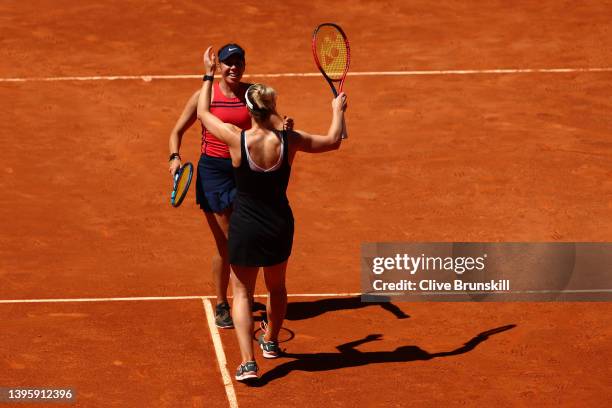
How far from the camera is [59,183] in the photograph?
14773 millimetres

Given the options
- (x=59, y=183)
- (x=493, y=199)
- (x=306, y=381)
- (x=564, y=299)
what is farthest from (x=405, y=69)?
(x=306, y=381)

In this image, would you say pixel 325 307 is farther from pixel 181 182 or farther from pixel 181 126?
pixel 181 126

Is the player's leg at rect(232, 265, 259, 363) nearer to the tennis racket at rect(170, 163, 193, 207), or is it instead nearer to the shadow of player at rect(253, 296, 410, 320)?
the tennis racket at rect(170, 163, 193, 207)

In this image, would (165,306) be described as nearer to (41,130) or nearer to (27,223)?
(27,223)

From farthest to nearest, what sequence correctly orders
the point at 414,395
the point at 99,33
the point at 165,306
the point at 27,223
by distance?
the point at 99,33 < the point at 27,223 < the point at 165,306 < the point at 414,395

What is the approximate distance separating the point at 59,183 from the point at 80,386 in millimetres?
5278

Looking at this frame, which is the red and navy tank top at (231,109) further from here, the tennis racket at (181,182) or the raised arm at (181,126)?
the tennis racket at (181,182)

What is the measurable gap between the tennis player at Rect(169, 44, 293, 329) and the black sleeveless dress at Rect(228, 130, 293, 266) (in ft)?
2.71

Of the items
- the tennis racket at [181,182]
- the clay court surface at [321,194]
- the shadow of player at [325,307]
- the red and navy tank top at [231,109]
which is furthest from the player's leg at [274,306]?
the red and navy tank top at [231,109]

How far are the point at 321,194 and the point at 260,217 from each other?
487 centimetres

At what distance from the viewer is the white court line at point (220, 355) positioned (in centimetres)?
969

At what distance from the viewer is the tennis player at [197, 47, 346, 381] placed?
9.49 meters

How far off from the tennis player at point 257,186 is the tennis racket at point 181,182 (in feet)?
2.65

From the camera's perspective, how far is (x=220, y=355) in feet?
34.2
